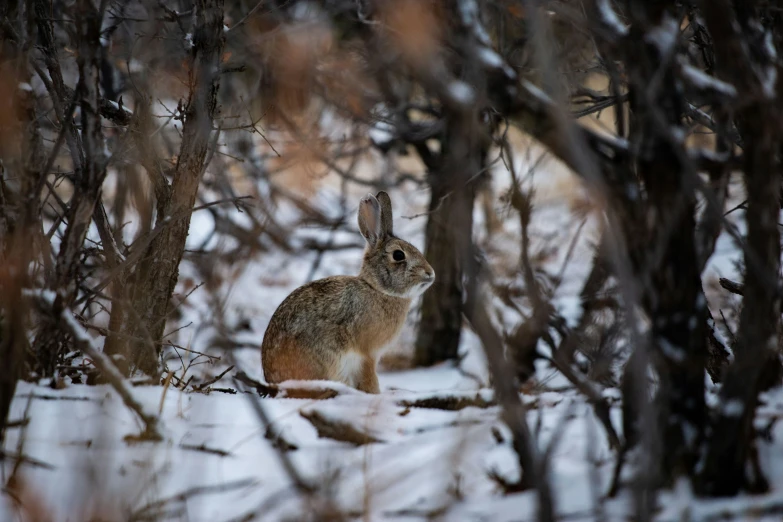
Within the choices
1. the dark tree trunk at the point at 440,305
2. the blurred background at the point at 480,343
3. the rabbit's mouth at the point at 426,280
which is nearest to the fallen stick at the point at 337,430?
the blurred background at the point at 480,343

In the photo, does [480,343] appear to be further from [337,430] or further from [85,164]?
[85,164]

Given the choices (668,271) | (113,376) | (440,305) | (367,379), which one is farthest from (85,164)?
(440,305)

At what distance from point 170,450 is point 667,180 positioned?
199cm

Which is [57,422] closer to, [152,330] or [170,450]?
[170,450]

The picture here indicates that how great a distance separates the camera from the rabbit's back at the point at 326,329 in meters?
4.66

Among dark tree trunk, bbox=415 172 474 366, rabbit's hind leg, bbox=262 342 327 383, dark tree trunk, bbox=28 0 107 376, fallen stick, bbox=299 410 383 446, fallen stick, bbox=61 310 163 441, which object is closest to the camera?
fallen stick, bbox=61 310 163 441

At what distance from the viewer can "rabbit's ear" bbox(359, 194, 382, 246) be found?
5.42 metres

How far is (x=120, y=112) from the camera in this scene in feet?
13.7

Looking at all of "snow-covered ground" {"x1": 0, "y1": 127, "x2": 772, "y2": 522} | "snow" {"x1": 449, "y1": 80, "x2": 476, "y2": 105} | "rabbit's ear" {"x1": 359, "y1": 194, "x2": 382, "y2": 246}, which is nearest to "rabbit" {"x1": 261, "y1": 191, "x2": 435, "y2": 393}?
"rabbit's ear" {"x1": 359, "y1": 194, "x2": 382, "y2": 246}

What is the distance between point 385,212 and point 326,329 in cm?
118

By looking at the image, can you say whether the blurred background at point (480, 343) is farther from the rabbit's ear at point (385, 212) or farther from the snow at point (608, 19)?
the rabbit's ear at point (385, 212)

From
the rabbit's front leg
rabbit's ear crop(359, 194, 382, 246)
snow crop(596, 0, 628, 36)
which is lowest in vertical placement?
the rabbit's front leg

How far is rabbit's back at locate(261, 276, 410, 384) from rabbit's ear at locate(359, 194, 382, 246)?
430mm

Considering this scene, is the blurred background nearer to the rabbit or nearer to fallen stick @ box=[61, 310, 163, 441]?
fallen stick @ box=[61, 310, 163, 441]
